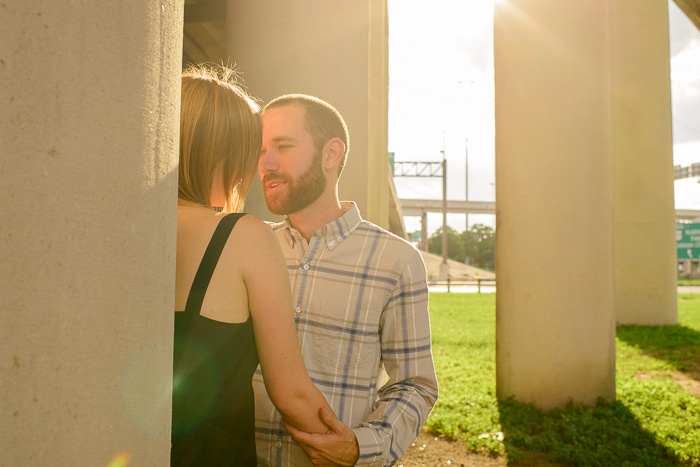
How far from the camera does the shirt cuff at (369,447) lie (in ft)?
5.78

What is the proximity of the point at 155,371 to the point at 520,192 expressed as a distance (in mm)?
5990

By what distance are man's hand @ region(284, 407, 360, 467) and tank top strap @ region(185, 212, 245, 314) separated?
0.49m

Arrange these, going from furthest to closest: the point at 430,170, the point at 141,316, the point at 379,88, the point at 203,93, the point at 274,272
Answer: the point at 430,170
the point at 379,88
the point at 203,93
the point at 274,272
the point at 141,316

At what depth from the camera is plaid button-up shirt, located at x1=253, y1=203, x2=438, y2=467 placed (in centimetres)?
198

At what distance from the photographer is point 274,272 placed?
1442 millimetres

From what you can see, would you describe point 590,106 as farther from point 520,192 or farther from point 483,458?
point 483,458

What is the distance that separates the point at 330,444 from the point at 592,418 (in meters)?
5.16

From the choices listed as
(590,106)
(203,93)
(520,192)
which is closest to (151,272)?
(203,93)

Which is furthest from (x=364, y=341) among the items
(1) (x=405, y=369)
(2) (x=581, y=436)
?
(2) (x=581, y=436)

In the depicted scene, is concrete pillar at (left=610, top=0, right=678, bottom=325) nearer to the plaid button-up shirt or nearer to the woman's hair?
the plaid button-up shirt

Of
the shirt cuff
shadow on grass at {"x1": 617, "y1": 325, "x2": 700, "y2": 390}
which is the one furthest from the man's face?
shadow on grass at {"x1": 617, "y1": 325, "x2": 700, "y2": 390}

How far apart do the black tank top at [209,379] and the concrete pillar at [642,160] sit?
1450 centimetres

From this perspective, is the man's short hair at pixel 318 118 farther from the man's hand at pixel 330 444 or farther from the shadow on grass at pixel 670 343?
the shadow on grass at pixel 670 343

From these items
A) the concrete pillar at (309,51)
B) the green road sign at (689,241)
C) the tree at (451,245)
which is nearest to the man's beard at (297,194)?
the concrete pillar at (309,51)
